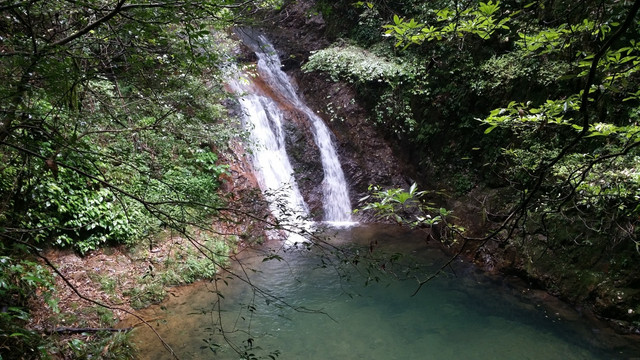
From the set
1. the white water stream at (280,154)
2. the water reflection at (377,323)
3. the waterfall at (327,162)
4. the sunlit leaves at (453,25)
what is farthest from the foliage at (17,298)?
the waterfall at (327,162)

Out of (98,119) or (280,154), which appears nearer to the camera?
(98,119)

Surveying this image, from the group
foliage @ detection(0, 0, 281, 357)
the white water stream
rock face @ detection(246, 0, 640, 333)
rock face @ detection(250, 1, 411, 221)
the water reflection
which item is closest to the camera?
foliage @ detection(0, 0, 281, 357)

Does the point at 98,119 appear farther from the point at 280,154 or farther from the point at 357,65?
the point at 280,154

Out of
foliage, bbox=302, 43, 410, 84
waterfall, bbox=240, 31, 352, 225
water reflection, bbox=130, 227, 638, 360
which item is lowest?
water reflection, bbox=130, 227, 638, 360

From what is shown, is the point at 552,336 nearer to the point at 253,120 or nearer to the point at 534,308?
the point at 534,308

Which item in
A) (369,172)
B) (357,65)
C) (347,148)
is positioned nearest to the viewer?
(357,65)

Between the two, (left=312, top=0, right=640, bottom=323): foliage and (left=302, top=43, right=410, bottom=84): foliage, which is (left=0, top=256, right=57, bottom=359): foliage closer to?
(left=312, top=0, right=640, bottom=323): foliage

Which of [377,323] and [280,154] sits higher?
[280,154]

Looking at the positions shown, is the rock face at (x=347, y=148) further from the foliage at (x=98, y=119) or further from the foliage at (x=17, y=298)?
the foliage at (x=17, y=298)

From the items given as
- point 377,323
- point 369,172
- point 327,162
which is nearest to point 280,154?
point 327,162

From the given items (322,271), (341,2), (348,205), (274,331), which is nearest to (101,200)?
(274,331)

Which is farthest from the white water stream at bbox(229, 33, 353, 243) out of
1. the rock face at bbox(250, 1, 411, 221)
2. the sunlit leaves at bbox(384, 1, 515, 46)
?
the sunlit leaves at bbox(384, 1, 515, 46)

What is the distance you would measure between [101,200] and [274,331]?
3.80 m

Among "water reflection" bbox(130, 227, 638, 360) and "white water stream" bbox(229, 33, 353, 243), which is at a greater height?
"white water stream" bbox(229, 33, 353, 243)
